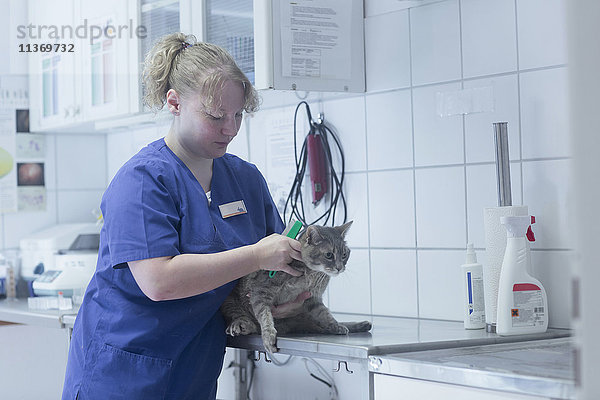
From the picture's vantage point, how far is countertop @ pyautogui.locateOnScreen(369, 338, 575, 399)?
48.1 inches

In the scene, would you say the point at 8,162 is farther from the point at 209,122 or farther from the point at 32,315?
the point at 209,122

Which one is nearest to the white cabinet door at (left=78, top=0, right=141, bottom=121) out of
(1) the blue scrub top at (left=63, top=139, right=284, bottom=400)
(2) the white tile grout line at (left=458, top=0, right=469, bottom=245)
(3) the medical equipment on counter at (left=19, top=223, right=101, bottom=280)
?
(3) the medical equipment on counter at (left=19, top=223, right=101, bottom=280)

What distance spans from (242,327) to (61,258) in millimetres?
1541

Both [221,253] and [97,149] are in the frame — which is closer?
[221,253]

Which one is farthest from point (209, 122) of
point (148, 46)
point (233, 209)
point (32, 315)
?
point (32, 315)

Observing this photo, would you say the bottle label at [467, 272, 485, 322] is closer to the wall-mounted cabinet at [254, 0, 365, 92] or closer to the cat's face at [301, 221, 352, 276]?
the cat's face at [301, 221, 352, 276]

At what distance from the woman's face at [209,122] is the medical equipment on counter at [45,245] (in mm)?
1649

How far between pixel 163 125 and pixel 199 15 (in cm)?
76

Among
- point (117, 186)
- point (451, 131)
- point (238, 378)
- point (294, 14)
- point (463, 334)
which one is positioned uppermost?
point (294, 14)

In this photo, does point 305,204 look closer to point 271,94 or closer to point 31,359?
point 271,94

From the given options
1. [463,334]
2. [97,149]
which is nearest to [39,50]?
[97,149]

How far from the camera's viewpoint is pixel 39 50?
11.0 ft

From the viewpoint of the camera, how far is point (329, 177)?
241 centimetres

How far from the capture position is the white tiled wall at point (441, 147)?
1.85m
